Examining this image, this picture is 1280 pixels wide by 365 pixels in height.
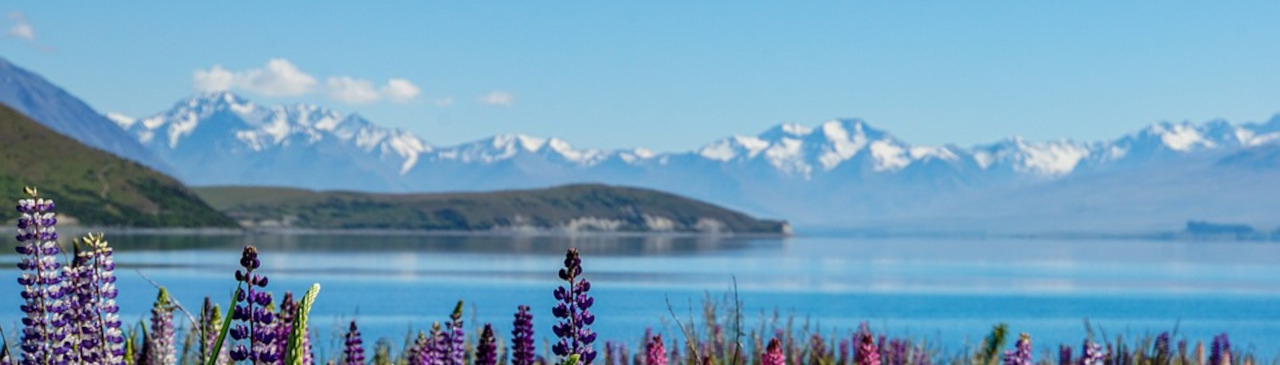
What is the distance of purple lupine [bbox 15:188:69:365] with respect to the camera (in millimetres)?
6973

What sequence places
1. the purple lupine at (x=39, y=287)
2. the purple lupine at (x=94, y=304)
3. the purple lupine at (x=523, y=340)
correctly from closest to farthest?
the purple lupine at (x=39, y=287)
the purple lupine at (x=94, y=304)
the purple lupine at (x=523, y=340)

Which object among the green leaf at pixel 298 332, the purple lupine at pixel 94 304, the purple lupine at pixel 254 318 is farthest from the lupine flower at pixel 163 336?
the green leaf at pixel 298 332

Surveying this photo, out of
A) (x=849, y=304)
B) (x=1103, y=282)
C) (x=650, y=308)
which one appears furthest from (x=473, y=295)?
(x=1103, y=282)

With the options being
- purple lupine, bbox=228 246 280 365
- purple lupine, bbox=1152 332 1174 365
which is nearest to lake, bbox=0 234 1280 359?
purple lupine, bbox=1152 332 1174 365

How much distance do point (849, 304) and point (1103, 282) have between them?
5242cm

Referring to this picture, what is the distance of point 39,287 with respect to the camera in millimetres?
7031

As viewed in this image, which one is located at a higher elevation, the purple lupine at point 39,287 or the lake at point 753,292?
the lake at point 753,292

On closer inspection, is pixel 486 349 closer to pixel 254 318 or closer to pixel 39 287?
pixel 39 287

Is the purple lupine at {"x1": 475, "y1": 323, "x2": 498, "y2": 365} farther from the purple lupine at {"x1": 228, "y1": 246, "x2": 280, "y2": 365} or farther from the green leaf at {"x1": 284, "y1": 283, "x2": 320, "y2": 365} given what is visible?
the green leaf at {"x1": 284, "y1": 283, "x2": 320, "y2": 365}

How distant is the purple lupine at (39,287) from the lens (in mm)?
6973

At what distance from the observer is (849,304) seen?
104250 mm

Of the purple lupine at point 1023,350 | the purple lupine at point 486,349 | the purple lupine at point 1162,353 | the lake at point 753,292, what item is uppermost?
the lake at point 753,292

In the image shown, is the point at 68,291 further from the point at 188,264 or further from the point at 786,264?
the point at 786,264

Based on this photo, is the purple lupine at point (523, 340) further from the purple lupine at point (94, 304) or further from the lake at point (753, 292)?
the lake at point (753, 292)
